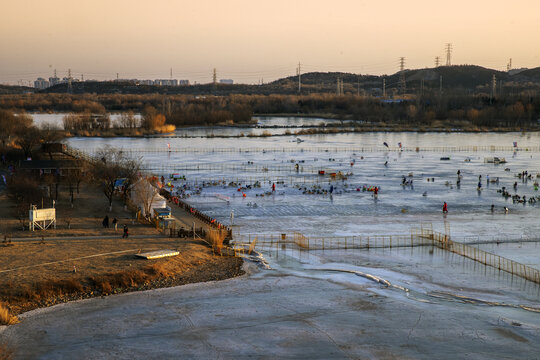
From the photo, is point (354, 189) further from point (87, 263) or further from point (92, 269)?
point (92, 269)

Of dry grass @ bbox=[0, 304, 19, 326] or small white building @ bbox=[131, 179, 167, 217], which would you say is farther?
small white building @ bbox=[131, 179, 167, 217]

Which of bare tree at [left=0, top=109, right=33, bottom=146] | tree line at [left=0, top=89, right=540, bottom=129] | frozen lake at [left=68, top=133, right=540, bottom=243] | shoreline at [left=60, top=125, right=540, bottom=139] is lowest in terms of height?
frozen lake at [left=68, top=133, right=540, bottom=243]

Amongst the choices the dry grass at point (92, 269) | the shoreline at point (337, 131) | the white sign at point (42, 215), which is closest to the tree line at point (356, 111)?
the shoreline at point (337, 131)

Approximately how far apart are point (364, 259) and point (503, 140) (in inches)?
2774

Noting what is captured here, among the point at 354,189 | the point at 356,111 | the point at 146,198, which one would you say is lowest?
the point at 354,189

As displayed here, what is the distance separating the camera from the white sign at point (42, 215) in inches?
1075

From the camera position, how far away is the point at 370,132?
106 meters

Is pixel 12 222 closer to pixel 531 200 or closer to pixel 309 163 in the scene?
pixel 531 200

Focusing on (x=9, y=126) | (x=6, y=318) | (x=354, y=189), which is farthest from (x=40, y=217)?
(x=9, y=126)

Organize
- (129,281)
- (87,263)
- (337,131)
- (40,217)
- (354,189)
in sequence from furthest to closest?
(337,131)
(354,189)
(40,217)
(87,263)
(129,281)

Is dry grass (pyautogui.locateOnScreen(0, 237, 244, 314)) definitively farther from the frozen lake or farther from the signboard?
the frozen lake

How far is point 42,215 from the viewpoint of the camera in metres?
27.7

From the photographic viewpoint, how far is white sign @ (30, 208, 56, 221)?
27.3 meters

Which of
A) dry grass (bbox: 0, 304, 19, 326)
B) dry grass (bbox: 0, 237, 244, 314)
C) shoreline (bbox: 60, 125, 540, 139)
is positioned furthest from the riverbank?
shoreline (bbox: 60, 125, 540, 139)
